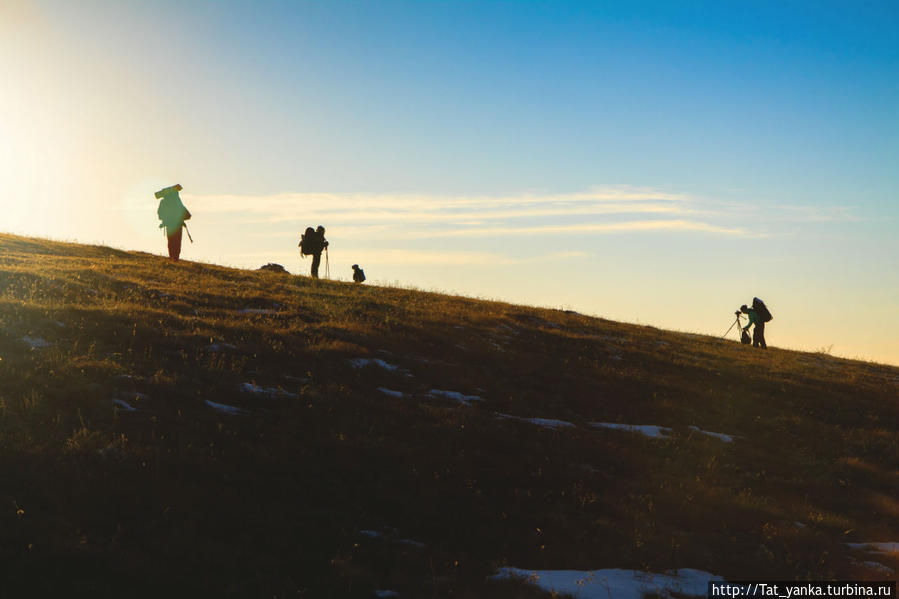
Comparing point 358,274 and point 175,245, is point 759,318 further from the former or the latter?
point 175,245

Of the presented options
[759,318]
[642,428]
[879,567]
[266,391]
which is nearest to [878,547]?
[879,567]

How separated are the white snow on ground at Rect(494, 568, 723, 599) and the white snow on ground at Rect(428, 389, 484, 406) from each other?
635 cm

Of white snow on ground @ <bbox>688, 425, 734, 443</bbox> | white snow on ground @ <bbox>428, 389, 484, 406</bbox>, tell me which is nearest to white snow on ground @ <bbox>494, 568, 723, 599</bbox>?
white snow on ground @ <bbox>428, 389, 484, 406</bbox>

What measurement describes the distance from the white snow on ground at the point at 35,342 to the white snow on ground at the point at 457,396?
7.44 meters

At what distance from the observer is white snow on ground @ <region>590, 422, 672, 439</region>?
14.1m

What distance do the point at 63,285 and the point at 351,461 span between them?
12.7 meters

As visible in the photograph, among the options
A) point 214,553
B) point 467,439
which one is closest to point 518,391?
point 467,439

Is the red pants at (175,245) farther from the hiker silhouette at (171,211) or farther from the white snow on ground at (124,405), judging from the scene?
the white snow on ground at (124,405)

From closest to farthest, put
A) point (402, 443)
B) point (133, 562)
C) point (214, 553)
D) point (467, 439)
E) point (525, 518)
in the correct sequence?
point (133, 562), point (214, 553), point (525, 518), point (402, 443), point (467, 439)

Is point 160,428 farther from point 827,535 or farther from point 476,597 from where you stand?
point 827,535

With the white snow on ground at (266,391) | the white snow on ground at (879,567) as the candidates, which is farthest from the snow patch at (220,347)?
the white snow on ground at (879,567)

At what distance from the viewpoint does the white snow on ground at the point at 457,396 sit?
47.1 ft

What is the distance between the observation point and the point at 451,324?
72.9 ft

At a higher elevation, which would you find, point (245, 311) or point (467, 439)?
point (245, 311)
